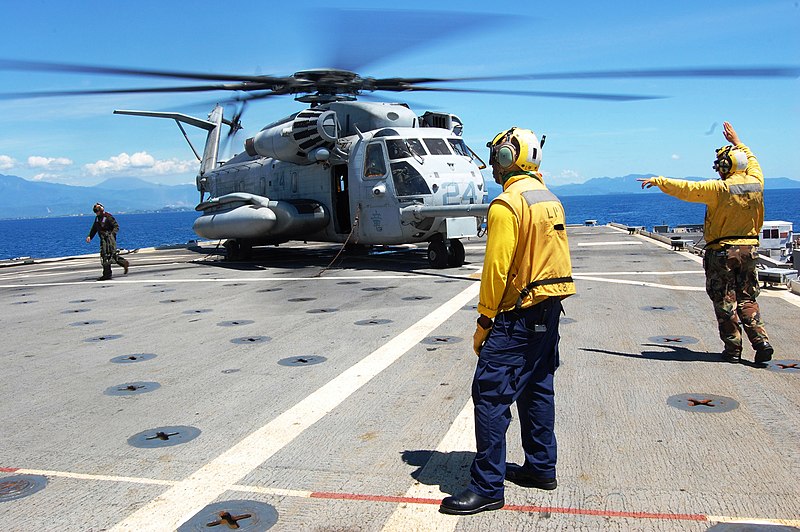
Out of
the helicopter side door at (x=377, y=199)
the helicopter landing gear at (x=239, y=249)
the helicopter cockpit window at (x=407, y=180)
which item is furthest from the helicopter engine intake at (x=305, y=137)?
the helicopter landing gear at (x=239, y=249)

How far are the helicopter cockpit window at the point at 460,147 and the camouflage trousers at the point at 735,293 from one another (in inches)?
352

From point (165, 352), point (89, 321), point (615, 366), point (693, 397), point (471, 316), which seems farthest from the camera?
point (89, 321)

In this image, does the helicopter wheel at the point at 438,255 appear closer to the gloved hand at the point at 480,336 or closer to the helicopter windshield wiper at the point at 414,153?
the helicopter windshield wiper at the point at 414,153

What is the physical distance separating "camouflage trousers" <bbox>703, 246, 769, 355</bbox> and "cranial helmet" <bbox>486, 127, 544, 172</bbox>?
306 centimetres

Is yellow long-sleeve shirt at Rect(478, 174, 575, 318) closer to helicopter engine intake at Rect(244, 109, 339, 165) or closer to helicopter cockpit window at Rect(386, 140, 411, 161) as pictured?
helicopter cockpit window at Rect(386, 140, 411, 161)

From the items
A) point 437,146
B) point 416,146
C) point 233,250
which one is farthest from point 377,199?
point 233,250

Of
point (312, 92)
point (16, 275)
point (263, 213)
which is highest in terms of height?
point (312, 92)

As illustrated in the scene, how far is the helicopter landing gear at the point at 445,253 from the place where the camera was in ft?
46.3

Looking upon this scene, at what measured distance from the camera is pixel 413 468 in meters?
4.03

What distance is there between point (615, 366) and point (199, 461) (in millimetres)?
3759

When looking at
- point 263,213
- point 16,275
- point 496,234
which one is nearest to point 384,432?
point 496,234

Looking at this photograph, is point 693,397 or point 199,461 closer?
point 199,461

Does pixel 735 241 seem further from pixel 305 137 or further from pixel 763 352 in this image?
pixel 305 137

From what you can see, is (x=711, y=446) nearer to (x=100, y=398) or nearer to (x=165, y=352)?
(x=100, y=398)
